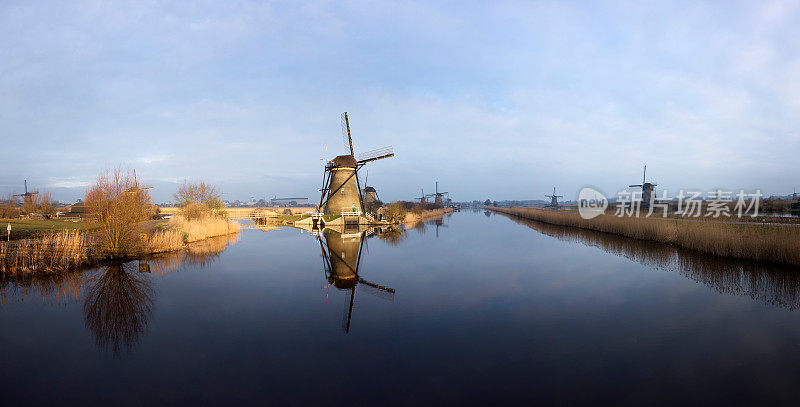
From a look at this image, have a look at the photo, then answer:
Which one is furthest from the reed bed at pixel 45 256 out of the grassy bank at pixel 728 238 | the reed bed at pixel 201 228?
the grassy bank at pixel 728 238

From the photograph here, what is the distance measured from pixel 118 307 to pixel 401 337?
6.41 metres

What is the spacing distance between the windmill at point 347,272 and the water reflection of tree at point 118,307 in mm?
3925

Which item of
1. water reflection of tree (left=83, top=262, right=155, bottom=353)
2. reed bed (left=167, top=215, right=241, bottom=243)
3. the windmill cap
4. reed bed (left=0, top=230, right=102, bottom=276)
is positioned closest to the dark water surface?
water reflection of tree (left=83, top=262, right=155, bottom=353)

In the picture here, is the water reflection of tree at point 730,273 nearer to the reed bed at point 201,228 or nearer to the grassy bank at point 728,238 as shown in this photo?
the grassy bank at point 728,238

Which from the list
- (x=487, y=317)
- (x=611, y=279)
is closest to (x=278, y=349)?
(x=487, y=317)

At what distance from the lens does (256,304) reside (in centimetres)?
851

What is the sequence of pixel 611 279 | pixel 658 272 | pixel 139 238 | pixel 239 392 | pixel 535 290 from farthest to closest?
pixel 139 238, pixel 658 272, pixel 611 279, pixel 535 290, pixel 239 392

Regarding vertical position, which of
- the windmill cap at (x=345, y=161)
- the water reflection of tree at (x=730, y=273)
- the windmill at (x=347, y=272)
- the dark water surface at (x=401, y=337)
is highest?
the windmill cap at (x=345, y=161)

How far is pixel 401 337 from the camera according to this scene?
6445 mm

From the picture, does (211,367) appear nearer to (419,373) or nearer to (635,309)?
(419,373)

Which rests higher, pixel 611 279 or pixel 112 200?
pixel 112 200

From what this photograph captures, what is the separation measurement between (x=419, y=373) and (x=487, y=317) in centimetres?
305

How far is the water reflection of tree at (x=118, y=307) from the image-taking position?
6340 mm

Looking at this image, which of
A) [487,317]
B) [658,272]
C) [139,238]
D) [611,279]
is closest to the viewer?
[487,317]
